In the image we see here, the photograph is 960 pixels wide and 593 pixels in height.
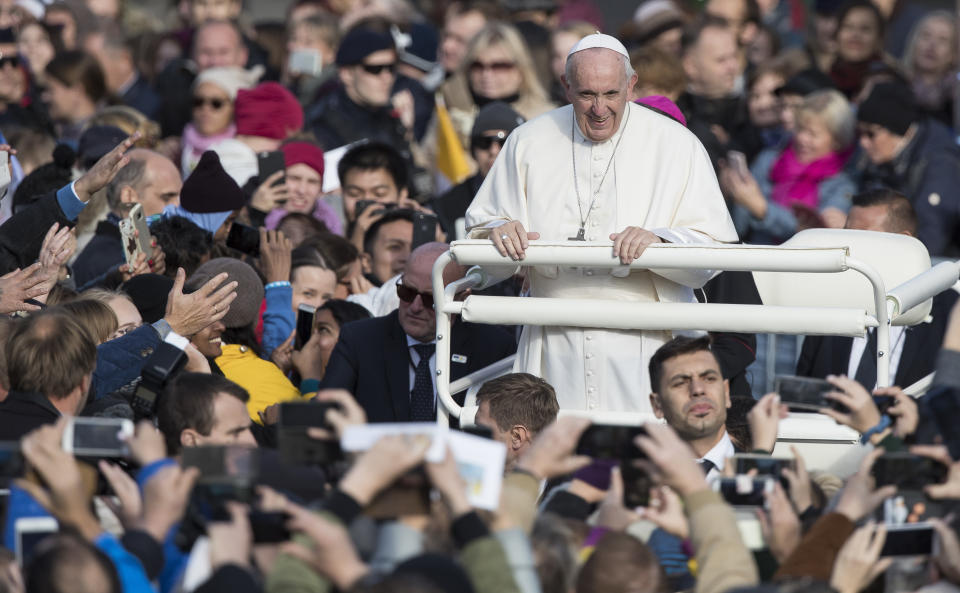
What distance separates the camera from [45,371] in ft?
17.3

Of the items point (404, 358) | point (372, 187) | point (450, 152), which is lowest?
point (404, 358)

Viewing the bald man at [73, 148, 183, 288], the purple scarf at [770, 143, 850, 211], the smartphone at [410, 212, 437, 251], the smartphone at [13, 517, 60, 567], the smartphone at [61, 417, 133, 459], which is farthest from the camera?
the purple scarf at [770, 143, 850, 211]

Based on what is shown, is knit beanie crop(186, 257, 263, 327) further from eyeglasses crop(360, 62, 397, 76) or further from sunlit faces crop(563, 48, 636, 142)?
eyeglasses crop(360, 62, 397, 76)

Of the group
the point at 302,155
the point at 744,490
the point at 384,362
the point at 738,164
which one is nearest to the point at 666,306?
the point at 744,490

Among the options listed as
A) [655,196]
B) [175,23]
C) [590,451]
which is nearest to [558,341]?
[655,196]

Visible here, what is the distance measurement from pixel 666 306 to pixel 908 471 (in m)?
1.33

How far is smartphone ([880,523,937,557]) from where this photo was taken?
457cm

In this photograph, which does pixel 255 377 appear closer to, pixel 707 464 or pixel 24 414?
pixel 24 414

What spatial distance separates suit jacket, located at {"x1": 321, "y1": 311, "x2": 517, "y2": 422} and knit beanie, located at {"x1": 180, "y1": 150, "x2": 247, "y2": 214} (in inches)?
48.0

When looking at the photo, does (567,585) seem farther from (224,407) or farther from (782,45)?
(782,45)

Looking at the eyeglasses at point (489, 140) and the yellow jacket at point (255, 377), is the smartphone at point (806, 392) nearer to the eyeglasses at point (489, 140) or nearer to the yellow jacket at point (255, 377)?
the yellow jacket at point (255, 377)

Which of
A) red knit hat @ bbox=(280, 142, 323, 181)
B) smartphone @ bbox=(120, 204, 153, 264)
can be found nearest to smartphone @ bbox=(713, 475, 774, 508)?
smartphone @ bbox=(120, 204, 153, 264)

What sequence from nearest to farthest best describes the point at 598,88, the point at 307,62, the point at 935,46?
the point at 598,88 < the point at 935,46 < the point at 307,62

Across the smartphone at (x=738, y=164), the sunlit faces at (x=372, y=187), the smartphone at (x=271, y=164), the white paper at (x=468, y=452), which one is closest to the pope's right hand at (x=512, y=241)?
the white paper at (x=468, y=452)
